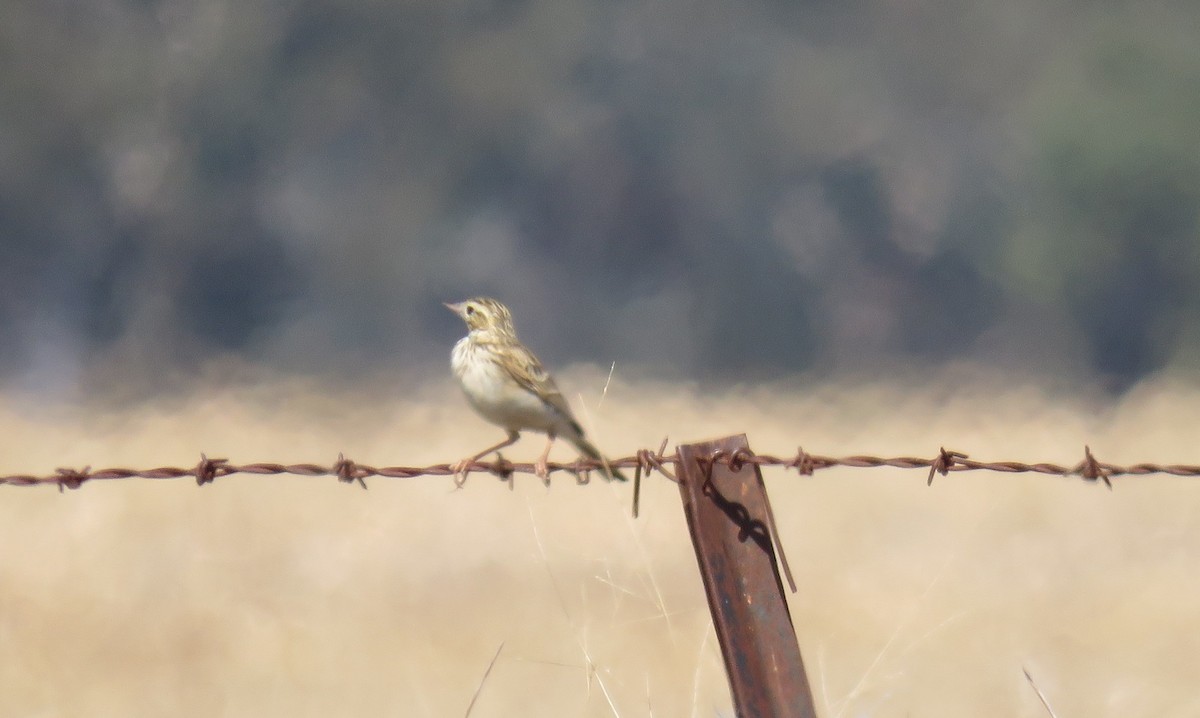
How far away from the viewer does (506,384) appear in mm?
7586

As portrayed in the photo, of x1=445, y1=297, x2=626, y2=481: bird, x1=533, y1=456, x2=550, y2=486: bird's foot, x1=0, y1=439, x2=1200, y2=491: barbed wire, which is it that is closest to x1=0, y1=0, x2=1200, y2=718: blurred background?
x1=445, y1=297, x2=626, y2=481: bird

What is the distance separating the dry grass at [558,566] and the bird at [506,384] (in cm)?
100

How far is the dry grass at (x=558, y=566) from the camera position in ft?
34.0

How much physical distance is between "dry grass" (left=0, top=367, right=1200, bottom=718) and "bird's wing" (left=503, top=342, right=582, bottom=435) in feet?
3.49

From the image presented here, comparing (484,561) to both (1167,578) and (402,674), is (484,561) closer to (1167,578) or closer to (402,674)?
(402,674)

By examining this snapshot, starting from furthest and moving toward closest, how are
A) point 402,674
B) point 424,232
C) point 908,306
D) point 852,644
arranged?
1. point 424,232
2. point 908,306
3. point 852,644
4. point 402,674

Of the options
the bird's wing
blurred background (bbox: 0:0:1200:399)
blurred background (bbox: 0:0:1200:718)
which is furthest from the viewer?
blurred background (bbox: 0:0:1200:399)

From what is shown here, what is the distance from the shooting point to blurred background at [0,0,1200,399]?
32750mm

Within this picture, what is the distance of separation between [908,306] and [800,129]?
219 inches

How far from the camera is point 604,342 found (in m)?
35.0

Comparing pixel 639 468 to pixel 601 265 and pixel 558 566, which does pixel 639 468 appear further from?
pixel 601 265

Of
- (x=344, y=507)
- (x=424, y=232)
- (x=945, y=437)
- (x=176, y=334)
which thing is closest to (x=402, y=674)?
(x=344, y=507)

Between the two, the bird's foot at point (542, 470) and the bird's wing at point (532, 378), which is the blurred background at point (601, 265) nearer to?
the bird's wing at point (532, 378)

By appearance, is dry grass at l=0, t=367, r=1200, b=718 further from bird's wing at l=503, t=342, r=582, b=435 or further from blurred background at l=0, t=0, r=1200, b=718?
bird's wing at l=503, t=342, r=582, b=435
